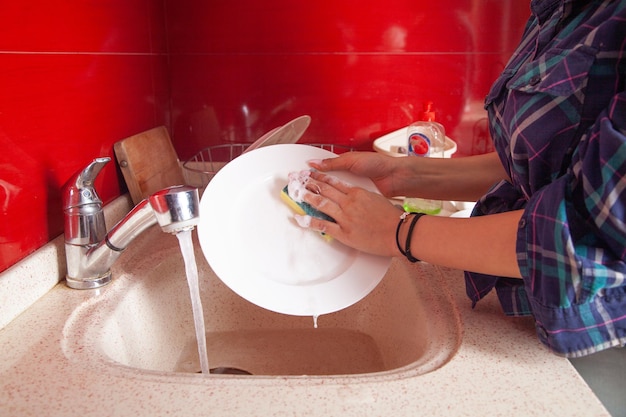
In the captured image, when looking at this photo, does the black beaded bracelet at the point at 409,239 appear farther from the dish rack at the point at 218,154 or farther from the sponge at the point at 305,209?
the dish rack at the point at 218,154

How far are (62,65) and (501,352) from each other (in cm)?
84

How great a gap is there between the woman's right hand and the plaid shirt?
0.32 metres

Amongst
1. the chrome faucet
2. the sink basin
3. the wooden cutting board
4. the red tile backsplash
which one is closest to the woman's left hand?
the sink basin

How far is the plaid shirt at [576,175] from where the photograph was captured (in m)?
0.55

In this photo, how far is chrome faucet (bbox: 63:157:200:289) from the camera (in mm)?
783

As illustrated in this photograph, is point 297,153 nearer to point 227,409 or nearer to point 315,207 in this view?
point 315,207

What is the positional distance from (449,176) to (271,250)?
15.4 inches

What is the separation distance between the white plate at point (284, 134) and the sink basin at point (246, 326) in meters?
0.27

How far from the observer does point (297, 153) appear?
37.3 inches

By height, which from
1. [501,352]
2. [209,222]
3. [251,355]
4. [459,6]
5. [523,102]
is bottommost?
[251,355]

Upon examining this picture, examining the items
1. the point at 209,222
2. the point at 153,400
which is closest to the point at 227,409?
the point at 153,400

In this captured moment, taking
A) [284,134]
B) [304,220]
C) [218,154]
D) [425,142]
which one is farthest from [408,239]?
[218,154]

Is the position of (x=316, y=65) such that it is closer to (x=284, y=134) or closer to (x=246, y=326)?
(x=284, y=134)

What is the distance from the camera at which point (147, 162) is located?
3.88 feet
